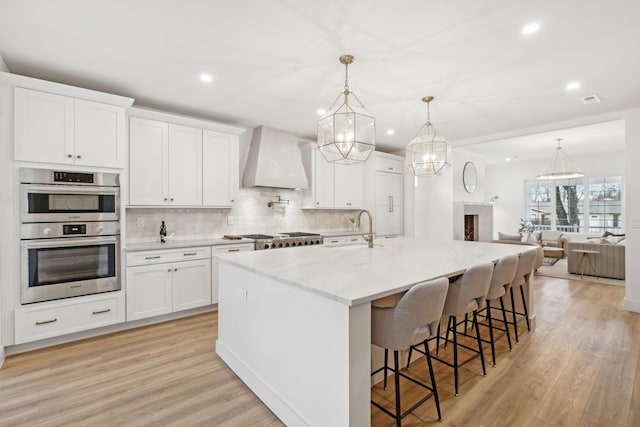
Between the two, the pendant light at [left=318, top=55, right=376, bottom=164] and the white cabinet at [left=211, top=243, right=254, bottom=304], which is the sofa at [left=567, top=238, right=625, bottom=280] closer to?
the pendant light at [left=318, top=55, right=376, bottom=164]

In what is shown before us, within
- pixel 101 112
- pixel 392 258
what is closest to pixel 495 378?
pixel 392 258

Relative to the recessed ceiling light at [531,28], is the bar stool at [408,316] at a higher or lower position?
lower

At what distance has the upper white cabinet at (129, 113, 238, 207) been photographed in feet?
11.8

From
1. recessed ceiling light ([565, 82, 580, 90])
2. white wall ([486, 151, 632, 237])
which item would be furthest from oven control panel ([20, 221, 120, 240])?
white wall ([486, 151, 632, 237])

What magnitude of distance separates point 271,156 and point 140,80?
6.44 feet

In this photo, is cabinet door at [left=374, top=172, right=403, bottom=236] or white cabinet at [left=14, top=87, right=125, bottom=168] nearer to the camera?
white cabinet at [left=14, top=87, right=125, bottom=168]

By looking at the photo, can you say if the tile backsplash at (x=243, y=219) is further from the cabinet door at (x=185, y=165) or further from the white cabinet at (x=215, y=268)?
the white cabinet at (x=215, y=268)

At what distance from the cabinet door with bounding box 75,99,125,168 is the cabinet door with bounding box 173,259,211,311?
1309 mm

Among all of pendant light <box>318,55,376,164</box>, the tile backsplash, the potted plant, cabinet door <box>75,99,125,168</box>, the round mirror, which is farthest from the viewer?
the potted plant

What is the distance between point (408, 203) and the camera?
6461 mm

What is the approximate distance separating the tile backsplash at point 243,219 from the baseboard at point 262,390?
80.0 inches

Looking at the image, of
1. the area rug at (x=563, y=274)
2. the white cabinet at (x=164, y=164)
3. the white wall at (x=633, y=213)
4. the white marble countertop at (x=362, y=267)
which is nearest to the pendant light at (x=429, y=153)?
the white marble countertop at (x=362, y=267)

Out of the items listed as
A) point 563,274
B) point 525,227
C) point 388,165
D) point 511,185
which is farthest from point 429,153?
point 511,185

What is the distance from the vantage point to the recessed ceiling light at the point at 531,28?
2.19m
